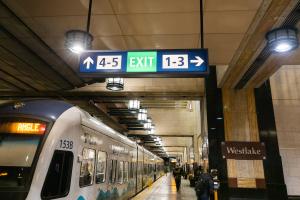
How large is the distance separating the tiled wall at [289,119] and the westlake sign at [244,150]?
115 cm

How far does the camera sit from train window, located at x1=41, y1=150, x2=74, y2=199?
378 cm

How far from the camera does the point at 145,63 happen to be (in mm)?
4289

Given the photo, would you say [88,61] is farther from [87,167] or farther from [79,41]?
[87,167]

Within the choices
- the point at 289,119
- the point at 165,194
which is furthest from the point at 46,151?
the point at 165,194

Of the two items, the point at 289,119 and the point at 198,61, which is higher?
the point at 198,61

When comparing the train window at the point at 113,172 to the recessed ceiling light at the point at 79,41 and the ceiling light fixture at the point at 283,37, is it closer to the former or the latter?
the recessed ceiling light at the point at 79,41

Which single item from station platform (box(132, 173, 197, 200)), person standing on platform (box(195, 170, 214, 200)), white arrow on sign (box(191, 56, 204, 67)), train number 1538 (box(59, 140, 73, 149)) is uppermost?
white arrow on sign (box(191, 56, 204, 67))

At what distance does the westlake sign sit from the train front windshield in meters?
5.34

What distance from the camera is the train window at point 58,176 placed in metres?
3.78

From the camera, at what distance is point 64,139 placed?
13.8 feet

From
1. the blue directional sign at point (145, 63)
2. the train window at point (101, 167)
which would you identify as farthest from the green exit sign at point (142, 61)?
the train window at point (101, 167)

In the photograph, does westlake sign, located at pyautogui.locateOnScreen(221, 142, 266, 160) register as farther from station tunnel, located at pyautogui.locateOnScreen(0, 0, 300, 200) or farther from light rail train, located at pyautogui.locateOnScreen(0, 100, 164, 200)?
light rail train, located at pyautogui.locateOnScreen(0, 100, 164, 200)

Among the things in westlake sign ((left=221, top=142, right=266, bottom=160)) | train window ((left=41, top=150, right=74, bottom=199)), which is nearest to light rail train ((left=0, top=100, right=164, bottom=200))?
train window ((left=41, top=150, right=74, bottom=199))

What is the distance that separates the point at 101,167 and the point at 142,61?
119 inches
